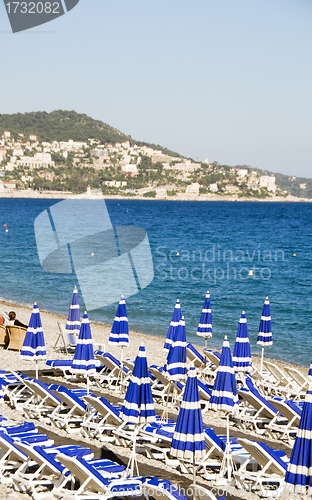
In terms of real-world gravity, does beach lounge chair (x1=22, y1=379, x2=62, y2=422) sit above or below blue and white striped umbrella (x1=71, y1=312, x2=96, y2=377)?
below

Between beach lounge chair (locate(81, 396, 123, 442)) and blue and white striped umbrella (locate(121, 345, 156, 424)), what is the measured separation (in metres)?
1.26

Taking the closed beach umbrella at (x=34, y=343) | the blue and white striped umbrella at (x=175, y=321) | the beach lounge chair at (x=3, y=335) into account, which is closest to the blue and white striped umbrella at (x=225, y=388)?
the blue and white striped umbrella at (x=175, y=321)

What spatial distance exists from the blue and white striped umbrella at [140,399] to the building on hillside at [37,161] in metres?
167

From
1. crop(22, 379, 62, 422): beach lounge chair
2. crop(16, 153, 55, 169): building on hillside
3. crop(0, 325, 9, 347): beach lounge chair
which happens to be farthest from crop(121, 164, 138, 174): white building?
crop(22, 379, 62, 422): beach lounge chair

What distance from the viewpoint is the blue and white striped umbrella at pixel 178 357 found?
7.93m

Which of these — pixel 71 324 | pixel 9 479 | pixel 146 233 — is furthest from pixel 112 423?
pixel 146 233

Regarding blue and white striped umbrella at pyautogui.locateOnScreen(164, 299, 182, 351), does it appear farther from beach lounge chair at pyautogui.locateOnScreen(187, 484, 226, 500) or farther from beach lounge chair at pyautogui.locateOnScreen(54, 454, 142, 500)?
beach lounge chair at pyautogui.locateOnScreen(187, 484, 226, 500)

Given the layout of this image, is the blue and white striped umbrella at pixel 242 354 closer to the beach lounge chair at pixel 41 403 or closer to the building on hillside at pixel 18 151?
the beach lounge chair at pixel 41 403

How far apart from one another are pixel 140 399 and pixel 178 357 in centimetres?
186

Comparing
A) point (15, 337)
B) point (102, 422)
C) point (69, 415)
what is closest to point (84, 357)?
point (69, 415)

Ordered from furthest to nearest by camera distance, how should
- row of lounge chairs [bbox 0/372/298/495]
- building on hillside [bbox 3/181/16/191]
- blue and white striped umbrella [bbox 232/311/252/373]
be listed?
building on hillside [bbox 3/181/16/191] → blue and white striped umbrella [bbox 232/311/252/373] → row of lounge chairs [bbox 0/372/298/495]

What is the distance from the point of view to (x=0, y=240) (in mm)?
57031

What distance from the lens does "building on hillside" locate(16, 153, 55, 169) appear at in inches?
6678

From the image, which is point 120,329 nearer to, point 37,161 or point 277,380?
point 277,380
